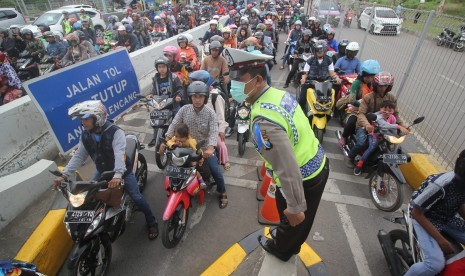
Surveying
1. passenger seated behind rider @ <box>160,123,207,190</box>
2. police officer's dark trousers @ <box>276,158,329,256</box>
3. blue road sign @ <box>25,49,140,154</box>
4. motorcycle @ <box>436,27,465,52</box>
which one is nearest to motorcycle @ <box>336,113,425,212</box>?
motorcycle @ <box>436,27,465,52</box>

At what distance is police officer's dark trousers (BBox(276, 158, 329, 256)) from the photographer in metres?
2.30

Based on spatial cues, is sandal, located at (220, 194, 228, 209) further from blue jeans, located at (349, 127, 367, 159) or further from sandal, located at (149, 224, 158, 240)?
blue jeans, located at (349, 127, 367, 159)

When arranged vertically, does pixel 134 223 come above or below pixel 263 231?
below

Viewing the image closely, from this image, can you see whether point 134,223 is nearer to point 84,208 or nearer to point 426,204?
point 84,208

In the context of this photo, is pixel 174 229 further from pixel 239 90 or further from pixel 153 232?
pixel 239 90

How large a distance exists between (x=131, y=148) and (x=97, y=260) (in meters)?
1.55

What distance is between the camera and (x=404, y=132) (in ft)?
13.6

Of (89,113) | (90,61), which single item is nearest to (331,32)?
(90,61)

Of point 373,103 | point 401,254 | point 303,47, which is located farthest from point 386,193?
point 303,47

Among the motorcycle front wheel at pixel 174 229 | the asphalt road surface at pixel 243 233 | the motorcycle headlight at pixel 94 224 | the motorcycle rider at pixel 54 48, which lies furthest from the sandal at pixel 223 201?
the motorcycle rider at pixel 54 48

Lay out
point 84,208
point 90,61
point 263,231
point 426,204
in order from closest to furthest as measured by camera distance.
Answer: point 426,204 < point 84,208 < point 263,231 < point 90,61

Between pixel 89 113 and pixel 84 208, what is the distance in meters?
1.06

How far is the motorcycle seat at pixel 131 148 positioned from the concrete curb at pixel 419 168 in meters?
4.68

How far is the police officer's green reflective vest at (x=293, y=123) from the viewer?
198cm
